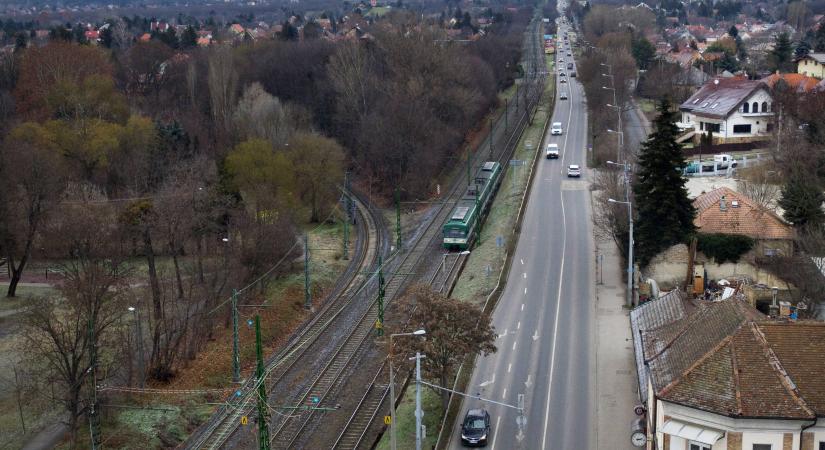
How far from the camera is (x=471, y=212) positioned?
53219mm

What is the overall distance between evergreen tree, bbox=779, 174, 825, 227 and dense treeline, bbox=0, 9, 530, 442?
2326 centimetres

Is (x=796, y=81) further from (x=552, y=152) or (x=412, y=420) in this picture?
(x=412, y=420)

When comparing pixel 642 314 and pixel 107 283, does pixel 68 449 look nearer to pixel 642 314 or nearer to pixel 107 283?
pixel 107 283

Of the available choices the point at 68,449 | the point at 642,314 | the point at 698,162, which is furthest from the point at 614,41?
the point at 68,449

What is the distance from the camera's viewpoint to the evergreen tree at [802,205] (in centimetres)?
4262

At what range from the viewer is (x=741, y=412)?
22.8 m

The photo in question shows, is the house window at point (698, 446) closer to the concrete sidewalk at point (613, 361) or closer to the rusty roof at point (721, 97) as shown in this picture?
the concrete sidewalk at point (613, 361)

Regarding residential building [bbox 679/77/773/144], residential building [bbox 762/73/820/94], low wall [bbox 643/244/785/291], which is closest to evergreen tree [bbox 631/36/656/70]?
residential building [bbox 762/73/820/94]

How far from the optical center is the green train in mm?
51156

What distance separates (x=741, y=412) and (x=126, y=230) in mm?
38176

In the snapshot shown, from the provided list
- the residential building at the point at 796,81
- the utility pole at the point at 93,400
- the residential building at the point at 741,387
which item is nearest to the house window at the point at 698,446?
the residential building at the point at 741,387

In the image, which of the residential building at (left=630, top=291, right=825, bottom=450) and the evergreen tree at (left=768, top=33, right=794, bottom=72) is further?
the evergreen tree at (left=768, top=33, right=794, bottom=72)

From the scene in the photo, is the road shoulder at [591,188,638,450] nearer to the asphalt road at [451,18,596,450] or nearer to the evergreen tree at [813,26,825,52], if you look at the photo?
the asphalt road at [451,18,596,450]

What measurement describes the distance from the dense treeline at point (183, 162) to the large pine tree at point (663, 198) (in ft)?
56.7
